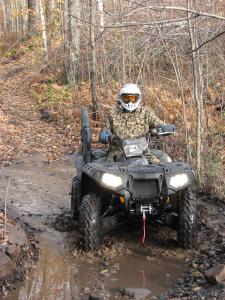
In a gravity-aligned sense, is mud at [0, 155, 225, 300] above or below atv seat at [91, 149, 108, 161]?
below

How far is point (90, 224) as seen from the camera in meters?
5.25

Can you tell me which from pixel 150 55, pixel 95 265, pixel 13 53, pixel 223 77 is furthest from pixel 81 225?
pixel 13 53

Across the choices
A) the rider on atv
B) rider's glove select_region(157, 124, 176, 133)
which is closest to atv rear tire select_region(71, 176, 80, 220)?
the rider on atv

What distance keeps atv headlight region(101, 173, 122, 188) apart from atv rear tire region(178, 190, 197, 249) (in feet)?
2.64

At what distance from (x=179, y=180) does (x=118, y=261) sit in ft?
3.60

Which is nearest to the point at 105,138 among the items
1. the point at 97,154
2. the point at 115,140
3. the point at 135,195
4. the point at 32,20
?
the point at 115,140

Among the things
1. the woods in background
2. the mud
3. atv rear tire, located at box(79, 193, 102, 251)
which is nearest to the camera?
the mud

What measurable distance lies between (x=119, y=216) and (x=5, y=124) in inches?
344

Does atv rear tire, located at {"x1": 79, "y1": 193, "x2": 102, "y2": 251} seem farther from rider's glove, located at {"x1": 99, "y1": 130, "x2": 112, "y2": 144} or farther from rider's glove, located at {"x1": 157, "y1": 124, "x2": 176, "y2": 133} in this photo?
rider's glove, located at {"x1": 157, "y1": 124, "x2": 176, "y2": 133}

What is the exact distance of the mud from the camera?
4.50m

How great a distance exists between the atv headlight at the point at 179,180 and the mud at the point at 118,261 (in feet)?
2.64

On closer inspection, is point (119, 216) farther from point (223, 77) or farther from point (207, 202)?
point (223, 77)

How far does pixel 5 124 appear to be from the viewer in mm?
13586

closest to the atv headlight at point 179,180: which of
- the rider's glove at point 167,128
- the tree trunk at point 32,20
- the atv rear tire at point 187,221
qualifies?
the atv rear tire at point 187,221
